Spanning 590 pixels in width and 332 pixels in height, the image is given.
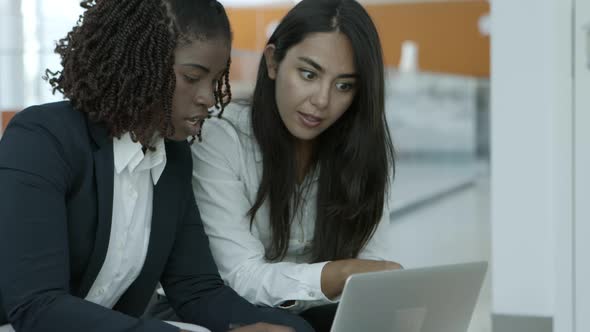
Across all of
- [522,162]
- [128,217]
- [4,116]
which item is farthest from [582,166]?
[4,116]

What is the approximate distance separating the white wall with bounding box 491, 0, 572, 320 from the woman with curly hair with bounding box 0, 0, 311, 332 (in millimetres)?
1663

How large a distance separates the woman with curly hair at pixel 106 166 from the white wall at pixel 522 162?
1663mm

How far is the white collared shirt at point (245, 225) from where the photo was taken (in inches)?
68.8

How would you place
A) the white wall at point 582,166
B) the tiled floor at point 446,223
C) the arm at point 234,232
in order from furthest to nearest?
the tiled floor at point 446,223 < the white wall at point 582,166 < the arm at point 234,232

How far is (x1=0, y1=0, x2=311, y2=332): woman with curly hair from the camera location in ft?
4.39

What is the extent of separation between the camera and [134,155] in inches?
59.2

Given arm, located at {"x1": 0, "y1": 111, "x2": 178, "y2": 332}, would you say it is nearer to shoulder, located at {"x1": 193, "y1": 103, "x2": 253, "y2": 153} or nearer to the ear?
shoulder, located at {"x1": 193, "y1": 103, "x2": 253, "y2": 153}

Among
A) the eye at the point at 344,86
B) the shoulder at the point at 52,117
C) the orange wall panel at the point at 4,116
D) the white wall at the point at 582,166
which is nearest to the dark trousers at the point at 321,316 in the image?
the eye at the point at 344,86

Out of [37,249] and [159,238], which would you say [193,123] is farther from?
[37,249]

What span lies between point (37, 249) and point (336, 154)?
2.79 feet

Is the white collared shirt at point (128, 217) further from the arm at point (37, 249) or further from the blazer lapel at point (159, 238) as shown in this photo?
the arm at point (37, 249)

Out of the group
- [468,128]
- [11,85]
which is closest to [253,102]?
[11,85]

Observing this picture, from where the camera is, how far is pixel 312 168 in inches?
78.7

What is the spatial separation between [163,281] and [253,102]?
491 millimetres
